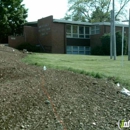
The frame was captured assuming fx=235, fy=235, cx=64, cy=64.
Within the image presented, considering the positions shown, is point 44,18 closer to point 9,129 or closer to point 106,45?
point 106,45

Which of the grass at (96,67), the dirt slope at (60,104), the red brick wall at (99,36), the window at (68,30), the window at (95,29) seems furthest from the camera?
the window at (95,29)

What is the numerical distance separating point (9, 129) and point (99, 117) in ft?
5.33

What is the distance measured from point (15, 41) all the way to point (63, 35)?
6.36m

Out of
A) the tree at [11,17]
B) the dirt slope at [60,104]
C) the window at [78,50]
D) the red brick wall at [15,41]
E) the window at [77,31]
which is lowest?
the dirt slope at [60,104]

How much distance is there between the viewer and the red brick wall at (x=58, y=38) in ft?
99.3

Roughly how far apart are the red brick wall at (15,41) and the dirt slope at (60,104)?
24.4 m

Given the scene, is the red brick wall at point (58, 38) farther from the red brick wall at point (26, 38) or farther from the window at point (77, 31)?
the red brick wall at point (26, 38)

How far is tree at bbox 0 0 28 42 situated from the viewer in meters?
31.4

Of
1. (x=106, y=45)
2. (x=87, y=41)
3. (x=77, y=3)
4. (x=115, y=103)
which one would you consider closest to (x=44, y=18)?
(x=87, y=41)

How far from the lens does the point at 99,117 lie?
4.34 meters

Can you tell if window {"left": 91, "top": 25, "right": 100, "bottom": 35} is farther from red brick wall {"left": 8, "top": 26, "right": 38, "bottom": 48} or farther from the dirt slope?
the dirt slope

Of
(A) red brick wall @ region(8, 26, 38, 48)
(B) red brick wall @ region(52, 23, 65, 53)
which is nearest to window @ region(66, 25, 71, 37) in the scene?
(B) red brick wall @ region(52, 23, 65, 53)

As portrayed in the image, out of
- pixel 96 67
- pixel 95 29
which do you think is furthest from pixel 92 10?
pixel 96 67

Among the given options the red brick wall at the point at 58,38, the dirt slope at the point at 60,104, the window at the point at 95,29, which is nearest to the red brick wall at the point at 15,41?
the red brick wall at the point at 58,38
